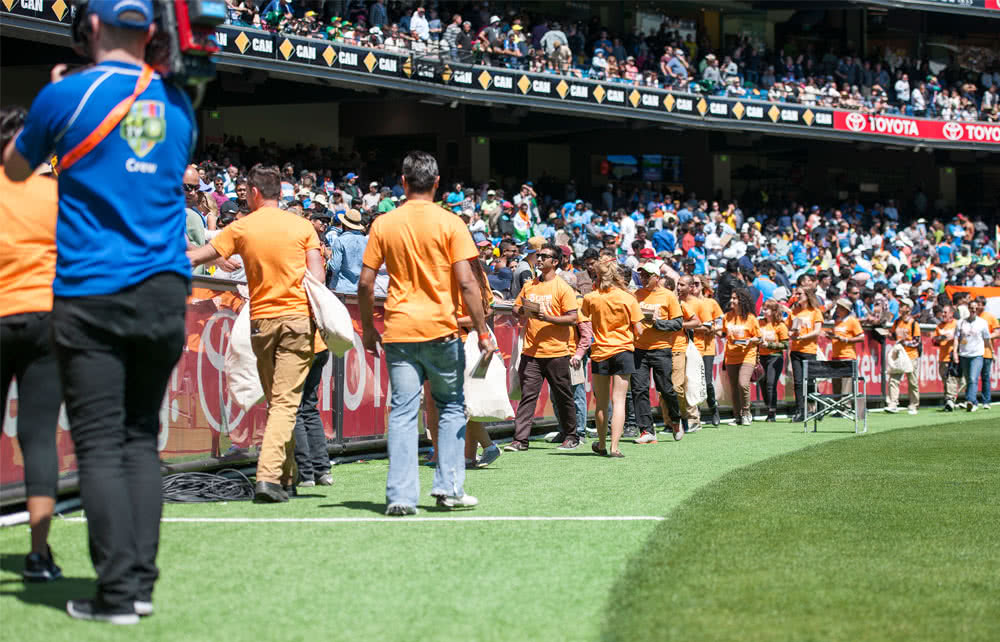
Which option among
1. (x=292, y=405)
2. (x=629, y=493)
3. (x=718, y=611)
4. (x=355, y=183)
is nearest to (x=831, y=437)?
(x=629, y=493)

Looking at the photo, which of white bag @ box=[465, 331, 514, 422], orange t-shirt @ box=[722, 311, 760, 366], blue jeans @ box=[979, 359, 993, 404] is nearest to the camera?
white bag @ box=[465, 331, 514, 422]

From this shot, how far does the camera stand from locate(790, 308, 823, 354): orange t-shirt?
1917 centimetres

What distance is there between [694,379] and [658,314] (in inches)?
95.7

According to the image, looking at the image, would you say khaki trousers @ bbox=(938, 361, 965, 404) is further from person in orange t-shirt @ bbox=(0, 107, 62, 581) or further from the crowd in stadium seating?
person in orange t-shirt @ bbox=(0, 107, 62, 581)

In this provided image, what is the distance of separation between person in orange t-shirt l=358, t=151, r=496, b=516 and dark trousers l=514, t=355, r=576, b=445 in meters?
5.29

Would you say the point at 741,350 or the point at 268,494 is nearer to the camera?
the point at 268,494

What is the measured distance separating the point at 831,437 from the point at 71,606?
1224 centimetres

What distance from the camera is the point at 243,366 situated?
869 centimetres

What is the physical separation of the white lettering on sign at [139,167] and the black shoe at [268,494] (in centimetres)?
353

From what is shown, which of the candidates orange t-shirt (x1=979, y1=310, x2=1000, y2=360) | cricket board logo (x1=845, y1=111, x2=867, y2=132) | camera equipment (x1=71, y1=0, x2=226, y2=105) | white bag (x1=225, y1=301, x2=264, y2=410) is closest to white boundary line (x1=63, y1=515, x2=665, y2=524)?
white bag (x1=225, y1=301, x2=264, y2=410)

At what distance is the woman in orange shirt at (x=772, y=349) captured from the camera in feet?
62.9

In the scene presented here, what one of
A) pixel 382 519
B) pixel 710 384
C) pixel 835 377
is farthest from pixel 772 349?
pixel 382 519

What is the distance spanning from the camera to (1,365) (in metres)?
5.25

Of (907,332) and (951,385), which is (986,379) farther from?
(907,332)
